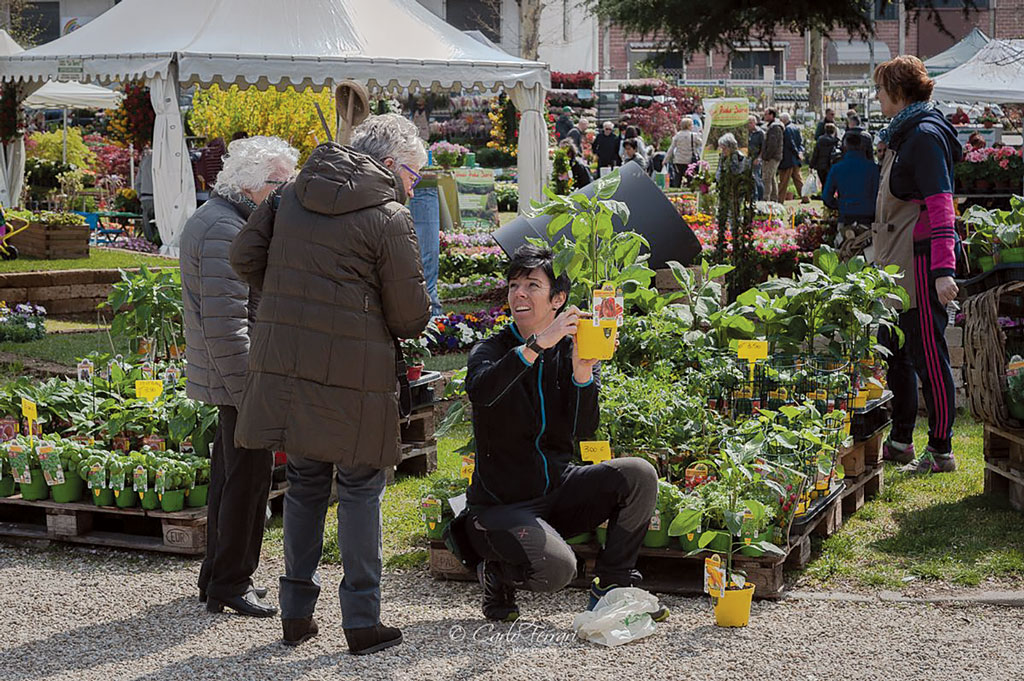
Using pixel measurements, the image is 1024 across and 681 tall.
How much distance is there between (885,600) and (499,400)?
1446 millimetres

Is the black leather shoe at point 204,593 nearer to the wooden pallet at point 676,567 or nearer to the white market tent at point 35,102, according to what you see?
the wooden pallet at point 676,567

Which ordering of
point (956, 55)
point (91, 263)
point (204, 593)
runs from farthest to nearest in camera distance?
1. point (956, 55)
2. point (91, 263)
3. point (204, 593)

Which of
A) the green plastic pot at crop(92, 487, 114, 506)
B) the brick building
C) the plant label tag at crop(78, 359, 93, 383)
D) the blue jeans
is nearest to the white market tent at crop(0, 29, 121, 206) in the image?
the blue jeans

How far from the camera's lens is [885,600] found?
14.0 feet

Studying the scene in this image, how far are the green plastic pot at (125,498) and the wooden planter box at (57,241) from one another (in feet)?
28.4

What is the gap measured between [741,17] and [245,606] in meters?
4.81

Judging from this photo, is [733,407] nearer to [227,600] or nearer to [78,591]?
[227,600]

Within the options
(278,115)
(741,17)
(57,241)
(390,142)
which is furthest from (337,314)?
(278,115)

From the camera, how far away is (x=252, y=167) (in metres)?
4.13

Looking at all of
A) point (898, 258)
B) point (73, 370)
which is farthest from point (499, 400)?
point (73, 370)

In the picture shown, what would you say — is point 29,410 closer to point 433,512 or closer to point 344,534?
point 433,512

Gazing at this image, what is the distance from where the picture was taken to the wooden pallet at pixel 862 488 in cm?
521

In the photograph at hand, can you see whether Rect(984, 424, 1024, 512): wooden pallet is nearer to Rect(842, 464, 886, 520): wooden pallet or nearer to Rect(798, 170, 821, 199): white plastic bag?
Rect(842, 464, 886, 520): wooden pallet

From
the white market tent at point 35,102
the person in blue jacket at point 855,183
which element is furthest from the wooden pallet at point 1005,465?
the white market tent at point 35,102
